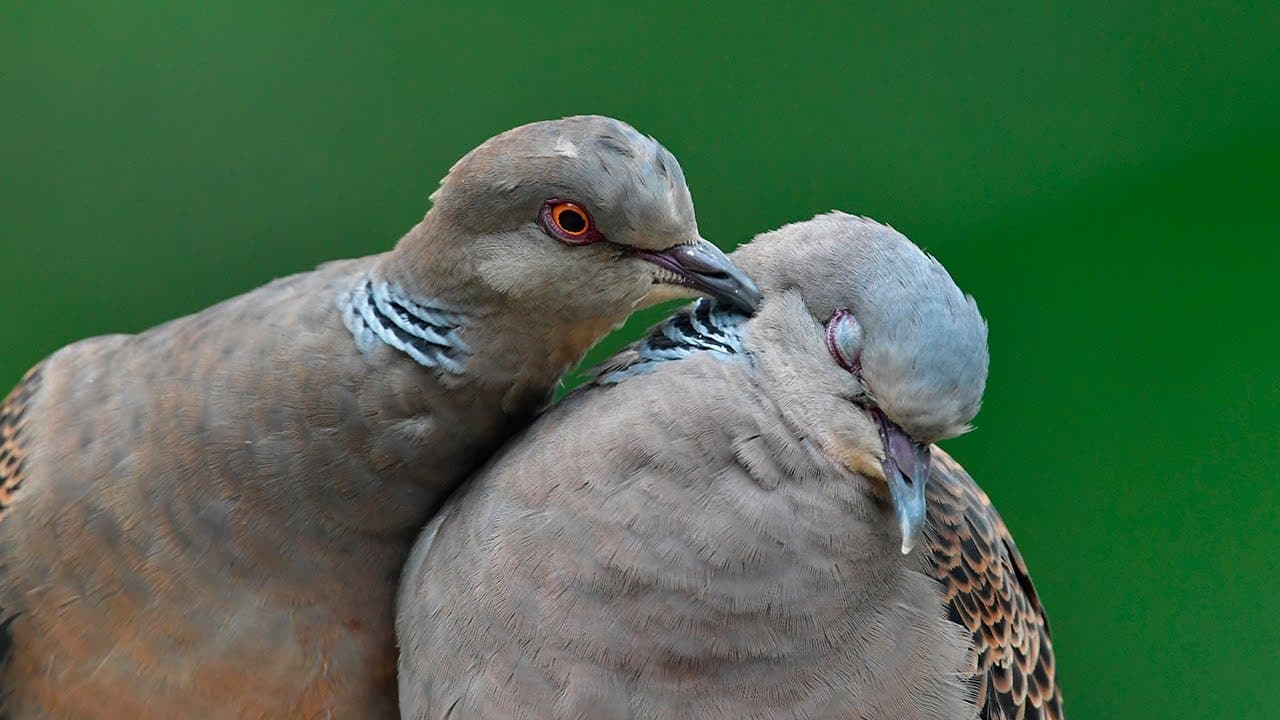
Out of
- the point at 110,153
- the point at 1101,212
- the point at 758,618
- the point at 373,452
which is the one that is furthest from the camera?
the point at 110,153

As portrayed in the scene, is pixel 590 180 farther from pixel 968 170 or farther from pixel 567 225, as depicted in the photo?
pixel 968 170

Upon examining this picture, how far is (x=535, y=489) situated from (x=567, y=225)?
35 centimetres

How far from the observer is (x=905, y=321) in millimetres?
1530

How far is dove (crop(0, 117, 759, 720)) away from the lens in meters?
1.75

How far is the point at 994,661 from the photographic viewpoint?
191 cm

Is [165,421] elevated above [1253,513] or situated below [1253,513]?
above

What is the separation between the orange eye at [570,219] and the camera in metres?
1.73

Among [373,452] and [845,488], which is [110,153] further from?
[845,488]

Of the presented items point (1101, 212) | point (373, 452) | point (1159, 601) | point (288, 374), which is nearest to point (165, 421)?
point (288, 374)

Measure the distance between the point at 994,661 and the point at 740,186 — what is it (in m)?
1.55

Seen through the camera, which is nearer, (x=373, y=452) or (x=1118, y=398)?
(x=373, y=452)

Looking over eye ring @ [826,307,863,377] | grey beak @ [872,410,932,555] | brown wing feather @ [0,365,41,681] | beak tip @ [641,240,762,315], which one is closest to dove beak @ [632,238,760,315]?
beak tip @ [641,240,762,315]

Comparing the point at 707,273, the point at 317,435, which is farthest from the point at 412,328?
the point at 707,273

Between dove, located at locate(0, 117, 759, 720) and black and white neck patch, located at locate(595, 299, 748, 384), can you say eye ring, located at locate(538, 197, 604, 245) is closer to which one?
dove, located at locate(0, 117, 759, 720)
